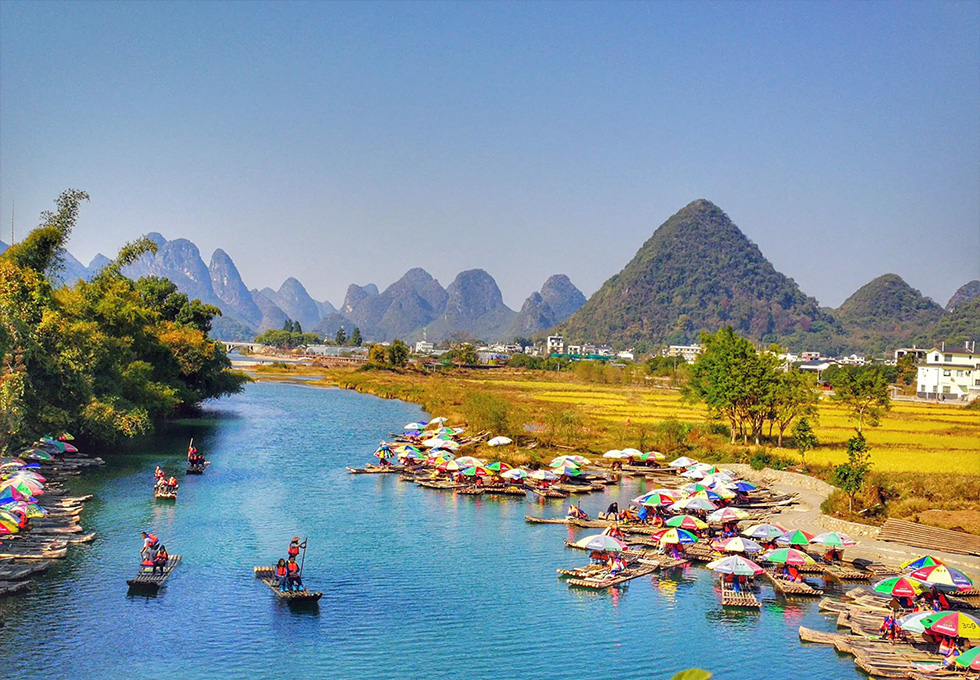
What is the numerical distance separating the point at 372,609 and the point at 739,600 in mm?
10286

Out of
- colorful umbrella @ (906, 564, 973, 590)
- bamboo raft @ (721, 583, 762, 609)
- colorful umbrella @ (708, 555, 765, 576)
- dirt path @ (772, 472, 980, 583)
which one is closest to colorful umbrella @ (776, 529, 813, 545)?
dirt path @ (772, 472, 980, 583)

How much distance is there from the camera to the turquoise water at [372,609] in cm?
1953

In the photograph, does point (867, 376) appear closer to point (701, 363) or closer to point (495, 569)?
point (701, 363)

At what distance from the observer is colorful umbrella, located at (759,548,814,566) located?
25594 millimetres

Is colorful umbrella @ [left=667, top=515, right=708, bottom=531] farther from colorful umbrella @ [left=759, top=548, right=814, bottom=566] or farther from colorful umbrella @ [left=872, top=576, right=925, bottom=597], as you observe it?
colorful umbrella @ [left=872, top=576, right=925, bottom=597]

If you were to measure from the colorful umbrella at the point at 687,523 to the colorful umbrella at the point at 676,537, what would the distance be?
0.98 m

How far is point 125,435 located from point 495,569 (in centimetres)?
2470

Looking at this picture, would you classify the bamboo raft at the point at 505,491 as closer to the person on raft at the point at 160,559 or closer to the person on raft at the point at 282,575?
the person on raft at the point at 282,575

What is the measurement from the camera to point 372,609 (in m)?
22.9

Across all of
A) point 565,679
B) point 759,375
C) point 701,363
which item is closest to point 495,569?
point 565,679

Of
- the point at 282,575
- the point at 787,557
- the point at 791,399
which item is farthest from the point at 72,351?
the point at 791,399

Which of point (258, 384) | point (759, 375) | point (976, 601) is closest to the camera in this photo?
point (976, 601)

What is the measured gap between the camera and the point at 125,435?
4300 cm

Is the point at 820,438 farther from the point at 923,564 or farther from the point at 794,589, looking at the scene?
the point at 923,564
